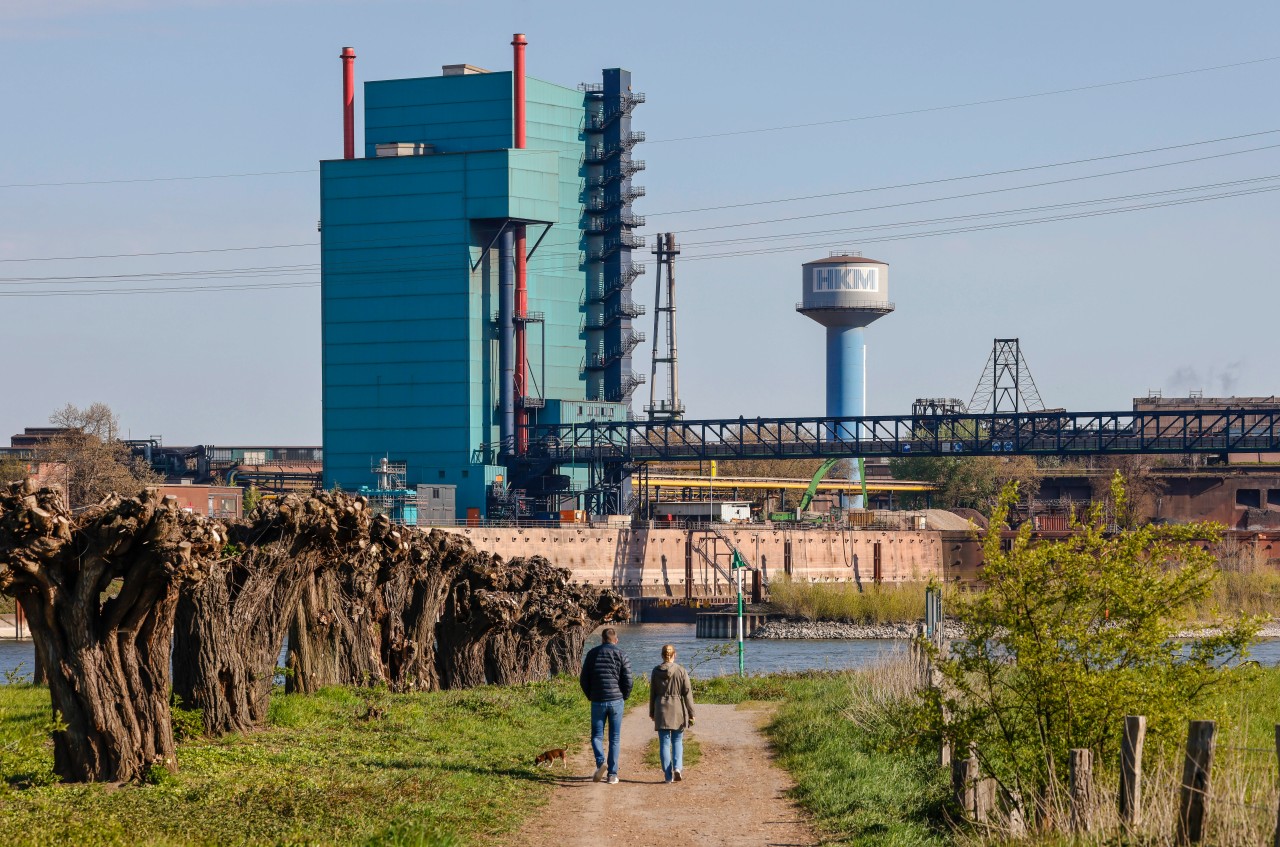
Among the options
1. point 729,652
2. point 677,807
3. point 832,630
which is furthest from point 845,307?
point 677,807

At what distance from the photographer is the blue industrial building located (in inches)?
4168

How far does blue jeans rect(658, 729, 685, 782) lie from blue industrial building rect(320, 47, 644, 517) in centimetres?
→ 8636

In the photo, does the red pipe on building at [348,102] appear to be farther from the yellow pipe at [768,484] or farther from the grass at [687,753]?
the grass at [687,753]

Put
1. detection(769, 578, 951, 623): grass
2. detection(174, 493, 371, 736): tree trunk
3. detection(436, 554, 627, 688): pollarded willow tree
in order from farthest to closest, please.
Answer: detection(769, 578, 951, 623): grass
detection(436, 554, 627, 688): pollarded willow tree
detection(174, 493, 371, 736): tree trunk

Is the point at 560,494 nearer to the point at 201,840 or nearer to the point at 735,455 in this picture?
the point at 735,455

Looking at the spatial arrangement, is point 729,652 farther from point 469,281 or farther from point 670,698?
point 469,281

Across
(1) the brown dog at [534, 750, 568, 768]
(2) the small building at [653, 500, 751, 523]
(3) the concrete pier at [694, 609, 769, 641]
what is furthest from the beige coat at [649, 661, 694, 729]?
(2) the small building at [653, 500, 751, 523]

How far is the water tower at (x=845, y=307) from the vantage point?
147 metres

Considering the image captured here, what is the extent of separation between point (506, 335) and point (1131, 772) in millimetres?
93360

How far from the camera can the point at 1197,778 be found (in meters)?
13.2

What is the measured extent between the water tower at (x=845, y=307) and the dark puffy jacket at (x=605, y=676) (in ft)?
417

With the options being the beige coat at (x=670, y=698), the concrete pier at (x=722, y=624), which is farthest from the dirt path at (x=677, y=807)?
the concrete pier at (x=722, y=624)

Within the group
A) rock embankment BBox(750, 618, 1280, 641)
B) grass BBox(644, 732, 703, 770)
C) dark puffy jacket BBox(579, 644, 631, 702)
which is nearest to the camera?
dark puffy jacket BBox(579, 644, 631, 702)

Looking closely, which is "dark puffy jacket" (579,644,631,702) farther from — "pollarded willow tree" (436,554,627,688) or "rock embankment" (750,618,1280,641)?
"rock embankment" (750,618,1280,641)
